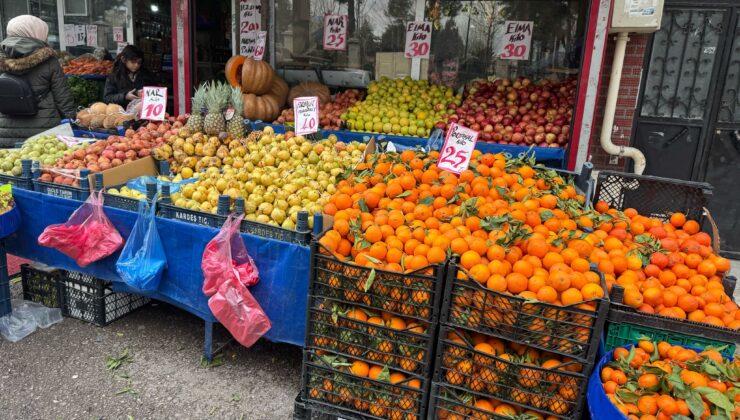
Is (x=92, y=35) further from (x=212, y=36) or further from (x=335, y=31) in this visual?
(x=335, y=31)

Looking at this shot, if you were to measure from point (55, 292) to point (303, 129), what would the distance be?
2.52 m

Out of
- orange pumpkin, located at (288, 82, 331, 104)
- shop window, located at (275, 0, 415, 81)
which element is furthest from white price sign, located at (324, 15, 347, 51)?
orange pumpkin, located at (288, 82, 331, 104)

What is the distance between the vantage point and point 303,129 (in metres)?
4.73

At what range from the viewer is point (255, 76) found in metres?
6.54

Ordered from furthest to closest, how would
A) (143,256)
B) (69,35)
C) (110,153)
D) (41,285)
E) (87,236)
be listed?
1. (69,35)
2. (110,153)
3. (41,285)
4. (87,236)
5. (143,256)

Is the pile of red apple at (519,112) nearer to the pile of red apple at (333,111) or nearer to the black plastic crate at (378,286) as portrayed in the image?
the pile of red apple at (333,111)

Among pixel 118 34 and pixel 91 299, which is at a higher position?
pixel 118 34

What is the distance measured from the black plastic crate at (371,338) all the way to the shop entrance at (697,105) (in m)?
4.75

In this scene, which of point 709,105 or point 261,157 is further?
point 709,105

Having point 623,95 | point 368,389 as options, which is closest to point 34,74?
point 368,389

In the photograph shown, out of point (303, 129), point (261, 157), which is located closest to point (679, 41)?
point (303, 129)

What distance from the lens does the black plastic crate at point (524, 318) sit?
232 centimetres

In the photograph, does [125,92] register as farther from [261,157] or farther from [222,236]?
[222,236]

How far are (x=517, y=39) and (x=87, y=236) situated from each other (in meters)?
5.83
